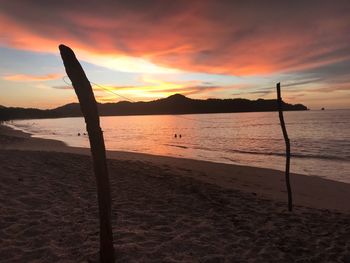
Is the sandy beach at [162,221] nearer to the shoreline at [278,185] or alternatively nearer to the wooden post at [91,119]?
the shoreline at [278,185]

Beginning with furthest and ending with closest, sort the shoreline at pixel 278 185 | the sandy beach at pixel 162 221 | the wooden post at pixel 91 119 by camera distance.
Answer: the shoreline at pixel 278 185, the sandy beach at pixel 162 221, the wooden post at pixel 91 119

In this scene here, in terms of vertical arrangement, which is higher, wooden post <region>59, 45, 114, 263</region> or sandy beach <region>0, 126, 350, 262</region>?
wooden post <region>59, 45, 114, 263</region>

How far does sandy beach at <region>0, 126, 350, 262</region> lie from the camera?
7.26m

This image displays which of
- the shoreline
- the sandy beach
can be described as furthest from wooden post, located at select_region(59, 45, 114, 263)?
the shoreline

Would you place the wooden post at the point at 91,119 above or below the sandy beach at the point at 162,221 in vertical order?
above

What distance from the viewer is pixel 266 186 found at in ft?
54.9

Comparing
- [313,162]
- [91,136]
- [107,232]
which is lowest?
[313,162]

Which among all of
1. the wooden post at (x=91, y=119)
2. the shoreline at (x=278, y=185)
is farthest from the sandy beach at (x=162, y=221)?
the wooden post at (x=91, y=119)

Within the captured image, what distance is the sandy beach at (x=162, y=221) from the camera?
7.26 meters

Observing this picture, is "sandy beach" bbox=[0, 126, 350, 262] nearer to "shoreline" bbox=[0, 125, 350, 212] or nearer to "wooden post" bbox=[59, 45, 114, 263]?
"shoreline" bbox=[0, 125, 350, 212]

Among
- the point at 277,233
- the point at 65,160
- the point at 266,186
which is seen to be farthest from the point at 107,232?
the point at 65,160

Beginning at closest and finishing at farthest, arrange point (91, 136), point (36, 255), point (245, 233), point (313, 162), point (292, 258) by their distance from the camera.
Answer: point (91, 136)
point (36, 255)
point (292, 258)
point (245, 233)
point (313, 162)

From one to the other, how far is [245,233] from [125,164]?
39.6 feet

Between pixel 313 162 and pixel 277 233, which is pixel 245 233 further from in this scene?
pixel 313 162
